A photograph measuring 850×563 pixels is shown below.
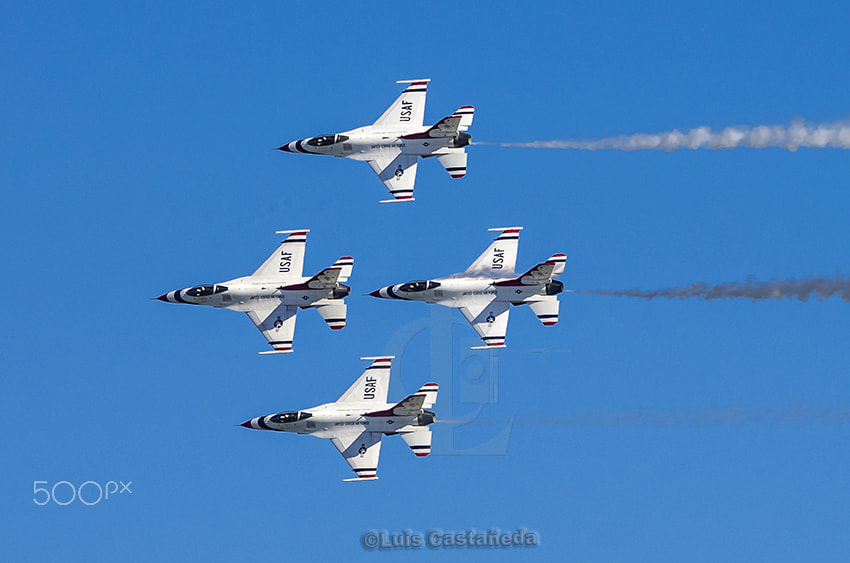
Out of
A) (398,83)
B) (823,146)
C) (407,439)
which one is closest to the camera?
(823,146)

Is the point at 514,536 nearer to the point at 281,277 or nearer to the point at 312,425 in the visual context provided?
the point at 312,425

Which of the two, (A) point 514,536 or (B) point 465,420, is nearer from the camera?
(A) point 514,536

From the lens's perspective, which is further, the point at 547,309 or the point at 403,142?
the point at 403,142

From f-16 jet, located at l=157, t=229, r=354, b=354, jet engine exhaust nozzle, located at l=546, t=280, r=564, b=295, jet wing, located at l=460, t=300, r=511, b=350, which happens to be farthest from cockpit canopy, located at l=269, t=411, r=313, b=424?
jet engine exhaust nozzle, located at l=546, t=280, r=564, b=295

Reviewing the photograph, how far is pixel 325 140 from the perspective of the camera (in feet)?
260

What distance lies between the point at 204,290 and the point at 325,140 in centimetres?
888

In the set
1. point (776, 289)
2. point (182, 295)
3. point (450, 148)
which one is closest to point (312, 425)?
point (182, 295)

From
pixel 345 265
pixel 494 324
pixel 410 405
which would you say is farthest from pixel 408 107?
pixel 410 405

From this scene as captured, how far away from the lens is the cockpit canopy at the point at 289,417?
76.9 meters

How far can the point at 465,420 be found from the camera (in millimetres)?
75438

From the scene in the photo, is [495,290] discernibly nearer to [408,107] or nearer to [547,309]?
[547,309]

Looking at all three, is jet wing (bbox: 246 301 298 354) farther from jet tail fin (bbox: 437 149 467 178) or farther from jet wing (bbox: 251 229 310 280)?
jet tail fin (bbox: 437 149 467 178)

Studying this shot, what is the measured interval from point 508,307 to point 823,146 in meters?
15.9

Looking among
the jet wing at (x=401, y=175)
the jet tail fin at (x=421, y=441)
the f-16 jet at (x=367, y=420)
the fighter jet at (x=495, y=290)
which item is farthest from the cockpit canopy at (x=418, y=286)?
the jet tail fin at (x=421, y=441)
